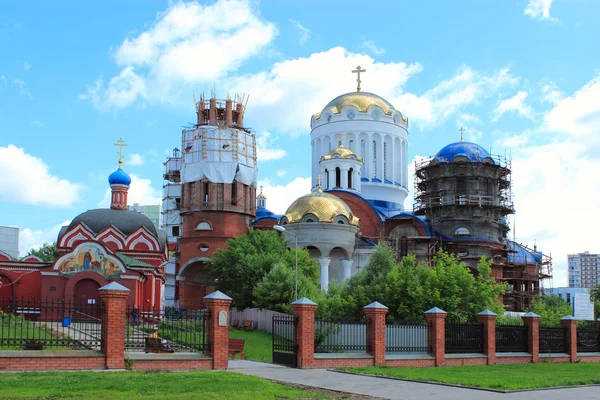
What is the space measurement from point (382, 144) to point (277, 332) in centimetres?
3434

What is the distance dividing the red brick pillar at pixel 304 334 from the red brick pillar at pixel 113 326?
461 cm

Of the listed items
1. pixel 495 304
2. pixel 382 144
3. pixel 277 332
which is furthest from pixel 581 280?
pixel 277 332

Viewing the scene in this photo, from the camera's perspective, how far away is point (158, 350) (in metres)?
17.6

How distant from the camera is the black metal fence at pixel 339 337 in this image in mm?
20125

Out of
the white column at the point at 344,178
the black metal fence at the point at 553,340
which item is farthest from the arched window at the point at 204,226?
the black metal fence at the point at 553,340

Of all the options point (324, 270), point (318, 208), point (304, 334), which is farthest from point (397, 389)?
point (318, 208)

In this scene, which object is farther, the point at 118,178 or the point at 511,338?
the point at 118,178

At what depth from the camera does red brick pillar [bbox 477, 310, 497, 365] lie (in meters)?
22.8

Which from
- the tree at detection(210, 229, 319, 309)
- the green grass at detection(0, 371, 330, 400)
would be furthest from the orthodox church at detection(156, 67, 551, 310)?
the green grass at detection(0, 371, 330, 400)

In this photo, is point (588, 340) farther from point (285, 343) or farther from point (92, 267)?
point (92, 267)

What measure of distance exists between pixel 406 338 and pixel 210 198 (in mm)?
27286

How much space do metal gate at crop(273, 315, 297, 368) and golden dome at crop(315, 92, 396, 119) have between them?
34882mm

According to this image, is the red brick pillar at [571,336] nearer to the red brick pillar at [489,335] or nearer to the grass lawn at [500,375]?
the grass lawn at [500,375]

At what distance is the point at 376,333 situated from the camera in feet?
66.5
